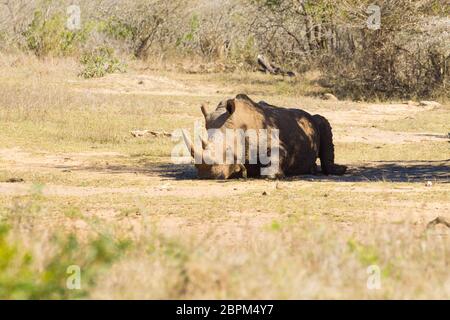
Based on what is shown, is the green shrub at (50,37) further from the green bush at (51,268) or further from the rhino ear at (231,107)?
the green bush at (51,268)

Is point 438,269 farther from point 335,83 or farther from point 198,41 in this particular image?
point 198,41

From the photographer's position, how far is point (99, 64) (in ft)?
108

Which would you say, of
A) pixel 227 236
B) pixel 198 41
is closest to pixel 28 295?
pixel 227 236

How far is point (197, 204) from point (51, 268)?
5711 mm

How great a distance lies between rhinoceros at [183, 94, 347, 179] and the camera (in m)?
13.5

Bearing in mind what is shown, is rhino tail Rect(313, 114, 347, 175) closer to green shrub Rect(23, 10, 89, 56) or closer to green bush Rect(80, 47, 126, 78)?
green bush Rect(80, 47, 126, 78)

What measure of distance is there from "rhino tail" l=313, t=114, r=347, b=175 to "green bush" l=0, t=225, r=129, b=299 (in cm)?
927

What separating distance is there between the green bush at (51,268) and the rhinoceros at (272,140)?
7.14 m

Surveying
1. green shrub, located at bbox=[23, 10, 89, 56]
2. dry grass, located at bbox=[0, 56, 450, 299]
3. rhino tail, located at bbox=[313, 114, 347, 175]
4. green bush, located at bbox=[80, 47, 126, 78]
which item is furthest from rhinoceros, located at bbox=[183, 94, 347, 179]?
green shrub, located at bbox=[23, 10, 89, 56]

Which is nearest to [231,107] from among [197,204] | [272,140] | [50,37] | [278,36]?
[272,140]

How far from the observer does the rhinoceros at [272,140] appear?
13.5 m

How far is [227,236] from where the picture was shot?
27.8 ft

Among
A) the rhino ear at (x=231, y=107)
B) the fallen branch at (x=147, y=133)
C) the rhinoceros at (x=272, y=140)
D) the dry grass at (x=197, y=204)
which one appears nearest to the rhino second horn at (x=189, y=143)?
the rhinoceros at (x=272, y=140)

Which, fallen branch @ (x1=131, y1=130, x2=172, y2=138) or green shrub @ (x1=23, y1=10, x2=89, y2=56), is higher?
green shrub @ (x1=23, y1=10, x2=89, y2=56)
